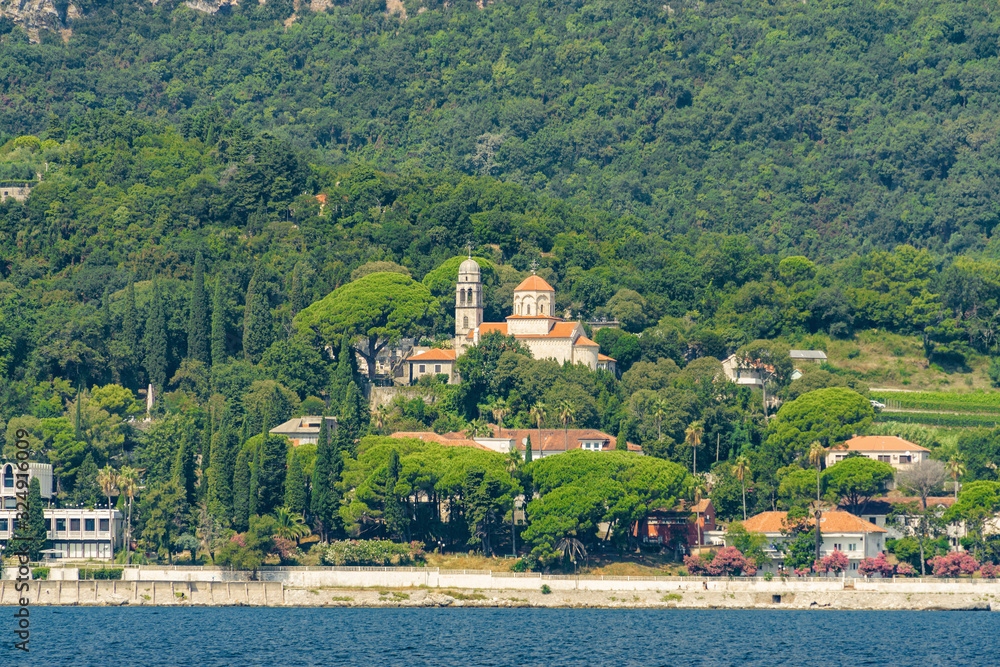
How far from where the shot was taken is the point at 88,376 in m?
117

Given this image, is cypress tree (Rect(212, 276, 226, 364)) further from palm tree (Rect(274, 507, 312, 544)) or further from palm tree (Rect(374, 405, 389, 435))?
palm tree (Rect(274, 507, 312, 544))

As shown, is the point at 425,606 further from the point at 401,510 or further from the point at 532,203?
the point at 532,203

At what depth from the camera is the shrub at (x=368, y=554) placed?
301 ft

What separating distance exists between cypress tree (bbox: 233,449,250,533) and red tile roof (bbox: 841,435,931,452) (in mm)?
39522

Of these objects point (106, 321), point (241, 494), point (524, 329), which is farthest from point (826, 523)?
point (106, 321)

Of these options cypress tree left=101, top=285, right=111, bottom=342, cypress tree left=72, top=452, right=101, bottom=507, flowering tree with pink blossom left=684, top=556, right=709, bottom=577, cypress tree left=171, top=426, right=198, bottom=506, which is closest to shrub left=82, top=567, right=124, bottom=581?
cypress tree left=171, top=426, right=198, bottom=506

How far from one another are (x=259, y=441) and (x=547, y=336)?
2788cm

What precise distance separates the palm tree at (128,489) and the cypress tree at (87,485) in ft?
5.47

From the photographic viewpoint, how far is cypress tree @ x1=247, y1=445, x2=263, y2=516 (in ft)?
309

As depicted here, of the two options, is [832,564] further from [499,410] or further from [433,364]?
[433,364]

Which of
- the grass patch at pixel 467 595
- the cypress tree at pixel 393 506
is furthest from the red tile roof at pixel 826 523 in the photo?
the cypress tree at pixel 393 506

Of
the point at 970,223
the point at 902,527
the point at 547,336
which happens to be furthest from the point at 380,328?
the point at 970,223

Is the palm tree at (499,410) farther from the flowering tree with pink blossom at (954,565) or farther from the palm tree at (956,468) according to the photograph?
the flowering tree with pink blossom at (954,565)

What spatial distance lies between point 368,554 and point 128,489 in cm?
1692
